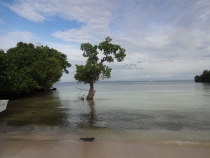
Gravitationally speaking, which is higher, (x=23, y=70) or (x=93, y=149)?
(x=23, y=70)

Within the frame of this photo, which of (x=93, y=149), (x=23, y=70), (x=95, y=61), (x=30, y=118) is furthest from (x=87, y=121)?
(x=23, y=70)

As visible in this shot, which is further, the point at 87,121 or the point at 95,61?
the point at 95,61

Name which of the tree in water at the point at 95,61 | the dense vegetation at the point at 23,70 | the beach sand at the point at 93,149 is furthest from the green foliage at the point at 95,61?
the beach sand at the point at 93,149

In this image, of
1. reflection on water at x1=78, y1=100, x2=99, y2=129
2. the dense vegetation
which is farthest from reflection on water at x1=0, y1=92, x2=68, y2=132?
the dense vegetation

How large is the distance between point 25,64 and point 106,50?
16.4 metres

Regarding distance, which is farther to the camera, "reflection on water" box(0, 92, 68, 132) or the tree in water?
the tree in water

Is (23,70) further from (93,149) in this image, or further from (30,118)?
(93,149)

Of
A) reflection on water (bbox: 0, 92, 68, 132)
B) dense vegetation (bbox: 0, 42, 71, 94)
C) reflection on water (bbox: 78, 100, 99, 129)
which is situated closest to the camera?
reflection on water (bbox: 78, 100, 99, 129)

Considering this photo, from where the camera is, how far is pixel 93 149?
7141mm

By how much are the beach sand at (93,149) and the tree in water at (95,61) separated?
16.9 m

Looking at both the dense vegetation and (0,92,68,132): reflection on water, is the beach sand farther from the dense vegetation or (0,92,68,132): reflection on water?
the dense vegetation

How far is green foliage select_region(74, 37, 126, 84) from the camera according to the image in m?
24.8

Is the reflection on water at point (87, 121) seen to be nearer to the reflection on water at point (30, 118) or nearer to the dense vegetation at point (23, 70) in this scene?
the reflection on water at point (30, 118)

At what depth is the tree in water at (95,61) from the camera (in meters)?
24.8
